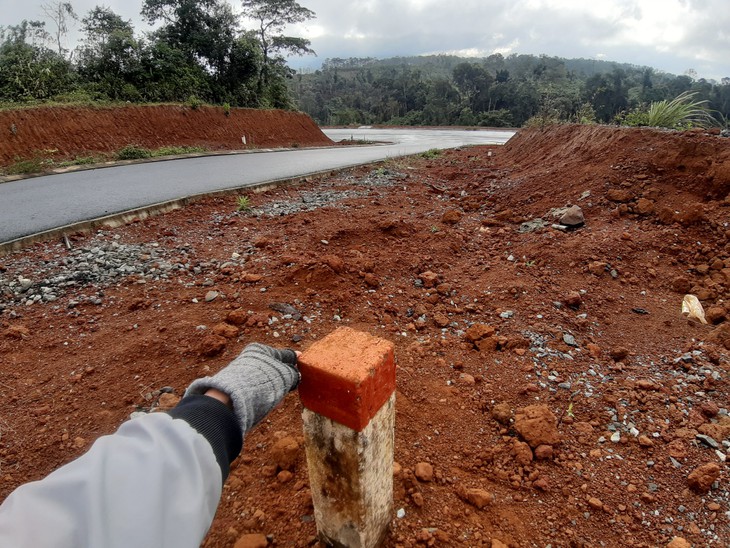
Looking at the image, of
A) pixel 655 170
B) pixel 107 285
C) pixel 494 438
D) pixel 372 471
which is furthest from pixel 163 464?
pixel 655 170

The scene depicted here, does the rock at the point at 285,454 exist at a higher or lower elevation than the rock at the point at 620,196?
lower

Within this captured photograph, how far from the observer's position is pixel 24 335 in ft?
10.8

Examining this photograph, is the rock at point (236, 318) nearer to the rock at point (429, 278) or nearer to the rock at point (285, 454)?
the rock at point (285, 454)

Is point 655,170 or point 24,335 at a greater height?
point 655,170

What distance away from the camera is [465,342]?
10.5 feet

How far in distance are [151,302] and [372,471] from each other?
2.99m

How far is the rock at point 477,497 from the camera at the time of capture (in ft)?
6.43

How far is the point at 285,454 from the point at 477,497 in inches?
40.0

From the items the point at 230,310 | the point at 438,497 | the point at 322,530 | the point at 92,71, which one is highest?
the point at 92,71

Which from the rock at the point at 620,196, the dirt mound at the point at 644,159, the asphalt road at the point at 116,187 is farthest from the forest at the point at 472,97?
the rock at the point at 620,196

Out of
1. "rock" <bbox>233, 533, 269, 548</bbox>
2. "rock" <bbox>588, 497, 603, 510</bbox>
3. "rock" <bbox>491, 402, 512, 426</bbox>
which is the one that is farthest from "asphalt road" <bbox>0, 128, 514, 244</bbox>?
"rock" <bbox>588, 497, 603, 510</bbox>

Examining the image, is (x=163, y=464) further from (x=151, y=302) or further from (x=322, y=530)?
(x=151, y=302)

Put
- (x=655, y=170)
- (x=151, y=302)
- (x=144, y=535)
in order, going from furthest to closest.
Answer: (x=655, y=170)
(x=151, y=302)
(x=144, y=535)

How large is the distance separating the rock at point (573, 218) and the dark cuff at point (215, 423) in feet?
17.3
